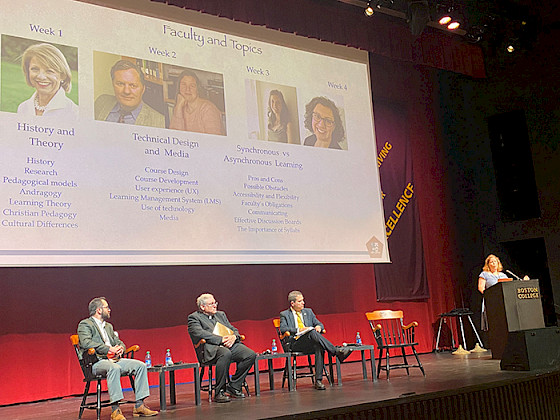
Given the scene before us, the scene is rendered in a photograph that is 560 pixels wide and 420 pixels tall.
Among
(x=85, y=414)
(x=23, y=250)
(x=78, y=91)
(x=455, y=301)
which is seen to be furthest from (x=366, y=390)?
(x=455, y=301)

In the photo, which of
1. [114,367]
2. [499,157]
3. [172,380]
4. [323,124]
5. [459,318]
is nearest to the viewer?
[114,367]

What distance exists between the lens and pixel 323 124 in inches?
261

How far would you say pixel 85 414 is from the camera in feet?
13.6

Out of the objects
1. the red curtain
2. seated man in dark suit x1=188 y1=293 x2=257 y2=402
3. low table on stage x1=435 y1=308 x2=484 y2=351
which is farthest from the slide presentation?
low table on stage x1=435 y1=308 x2=484 y2=351

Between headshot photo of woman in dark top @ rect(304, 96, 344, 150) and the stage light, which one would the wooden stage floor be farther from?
the stage light

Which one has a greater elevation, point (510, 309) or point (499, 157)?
point (499, 157)

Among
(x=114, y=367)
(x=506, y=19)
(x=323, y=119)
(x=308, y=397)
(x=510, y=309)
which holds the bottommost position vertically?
(x=308, y=397)

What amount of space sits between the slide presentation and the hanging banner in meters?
1.07

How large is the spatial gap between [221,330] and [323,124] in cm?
286

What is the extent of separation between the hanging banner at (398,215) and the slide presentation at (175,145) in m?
1.07

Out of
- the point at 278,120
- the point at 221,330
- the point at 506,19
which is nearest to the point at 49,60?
the point at 278,120

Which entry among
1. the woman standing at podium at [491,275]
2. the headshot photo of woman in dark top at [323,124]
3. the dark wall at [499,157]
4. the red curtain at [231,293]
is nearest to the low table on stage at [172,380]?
the red curtain at [231,293]

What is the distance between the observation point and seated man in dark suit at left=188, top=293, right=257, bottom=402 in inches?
173

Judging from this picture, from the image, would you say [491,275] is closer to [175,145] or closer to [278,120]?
[278,120]
